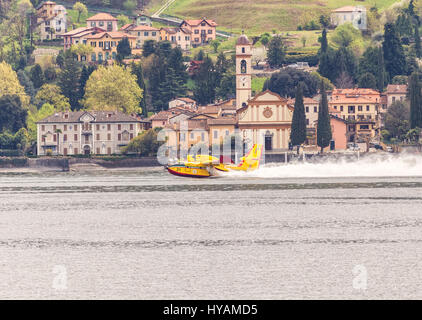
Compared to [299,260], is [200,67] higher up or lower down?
higher up

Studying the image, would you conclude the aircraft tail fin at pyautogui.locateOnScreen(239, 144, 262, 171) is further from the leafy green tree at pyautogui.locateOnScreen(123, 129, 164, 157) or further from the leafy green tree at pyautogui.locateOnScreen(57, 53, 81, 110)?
the leafy green tree at pyautogui.locateOnScreen(57, 53, 81, 110)

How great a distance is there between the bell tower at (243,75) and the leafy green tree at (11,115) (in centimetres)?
3581

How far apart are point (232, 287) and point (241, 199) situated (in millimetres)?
41765

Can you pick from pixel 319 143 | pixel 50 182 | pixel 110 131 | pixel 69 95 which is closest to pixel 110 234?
pixel 50 182

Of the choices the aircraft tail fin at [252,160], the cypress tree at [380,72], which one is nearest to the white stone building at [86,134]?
the cypress tree at [380,72]

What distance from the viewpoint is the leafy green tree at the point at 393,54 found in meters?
187

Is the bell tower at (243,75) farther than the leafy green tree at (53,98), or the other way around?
the leafy green tree at (53,98)

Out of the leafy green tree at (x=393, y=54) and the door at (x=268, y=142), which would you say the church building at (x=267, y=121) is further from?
the leafy green tree at (x=393, y=54)

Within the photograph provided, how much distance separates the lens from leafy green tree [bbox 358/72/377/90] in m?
180

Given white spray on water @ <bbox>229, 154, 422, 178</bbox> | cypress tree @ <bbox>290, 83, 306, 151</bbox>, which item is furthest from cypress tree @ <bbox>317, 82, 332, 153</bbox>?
white spray on water @ <bbox>229, 154, 422, 178</bbox>

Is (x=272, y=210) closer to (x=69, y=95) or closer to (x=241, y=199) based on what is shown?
(x=241, y=199)

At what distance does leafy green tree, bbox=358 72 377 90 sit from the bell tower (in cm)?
2185

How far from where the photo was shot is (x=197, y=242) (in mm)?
61219

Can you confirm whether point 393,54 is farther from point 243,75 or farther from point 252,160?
point 252,160
